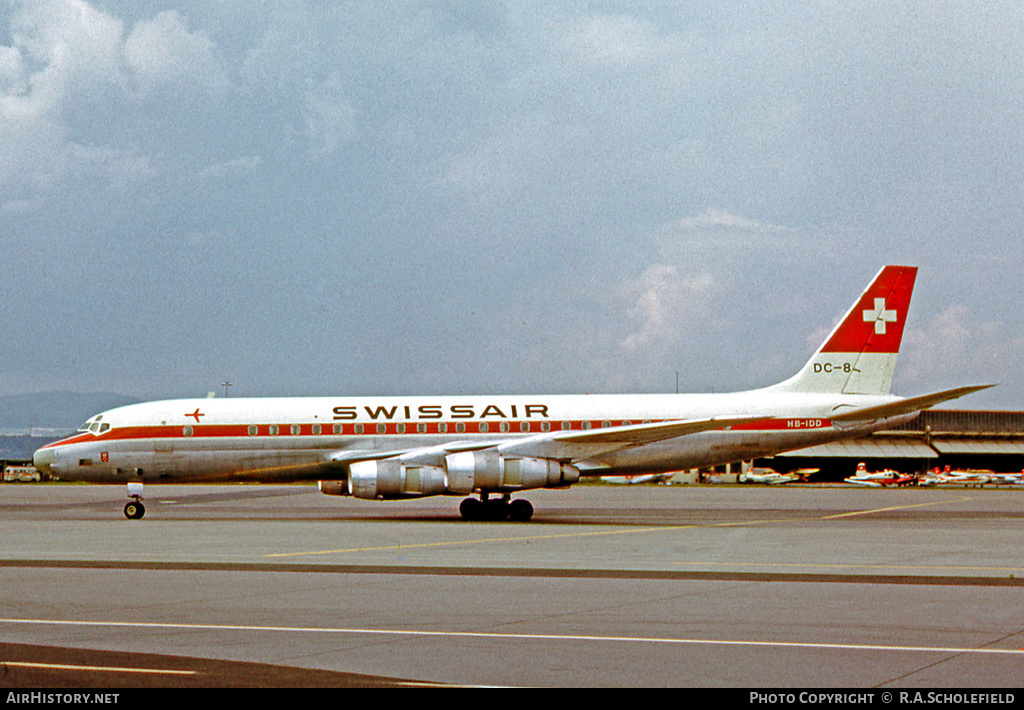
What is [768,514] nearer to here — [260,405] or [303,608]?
[260,405]

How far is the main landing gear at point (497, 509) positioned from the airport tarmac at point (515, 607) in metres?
5.03

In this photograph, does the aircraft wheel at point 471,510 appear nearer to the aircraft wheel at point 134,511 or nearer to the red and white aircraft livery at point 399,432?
the red and white aircraft livery at point 399,432

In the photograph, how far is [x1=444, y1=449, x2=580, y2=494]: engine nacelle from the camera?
30.5 meters

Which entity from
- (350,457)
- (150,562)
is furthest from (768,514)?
(150,562)

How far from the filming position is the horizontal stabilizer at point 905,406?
31312 millimetres

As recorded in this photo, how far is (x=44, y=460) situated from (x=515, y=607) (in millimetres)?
26113

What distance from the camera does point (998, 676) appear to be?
8648mm

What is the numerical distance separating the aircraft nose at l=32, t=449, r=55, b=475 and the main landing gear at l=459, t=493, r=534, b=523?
524 inches

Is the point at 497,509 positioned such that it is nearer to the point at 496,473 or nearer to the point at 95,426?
the point at 496,473

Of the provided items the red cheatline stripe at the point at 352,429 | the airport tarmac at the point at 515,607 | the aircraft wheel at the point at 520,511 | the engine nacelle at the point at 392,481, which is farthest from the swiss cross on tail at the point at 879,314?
the engine nacelle at the point at 392,481

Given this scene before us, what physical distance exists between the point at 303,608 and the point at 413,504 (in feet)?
98.5

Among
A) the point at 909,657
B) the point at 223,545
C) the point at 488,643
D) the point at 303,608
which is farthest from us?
the point at 223,545

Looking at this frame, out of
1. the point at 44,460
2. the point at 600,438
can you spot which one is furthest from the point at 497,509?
the point at 44,460

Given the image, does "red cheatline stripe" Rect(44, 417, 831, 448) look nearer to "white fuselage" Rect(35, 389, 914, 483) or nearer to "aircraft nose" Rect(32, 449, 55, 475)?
"white fuselage" Rect(35, 389, 914, 483)
